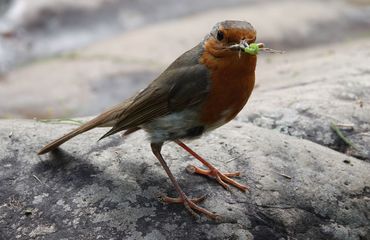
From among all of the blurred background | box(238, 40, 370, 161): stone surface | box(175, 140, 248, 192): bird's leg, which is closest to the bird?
box(175, 140, 248, 192): bird's leg

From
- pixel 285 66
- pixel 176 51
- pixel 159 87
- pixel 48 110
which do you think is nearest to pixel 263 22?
pixel 176 51

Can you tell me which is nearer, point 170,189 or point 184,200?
point 184,200

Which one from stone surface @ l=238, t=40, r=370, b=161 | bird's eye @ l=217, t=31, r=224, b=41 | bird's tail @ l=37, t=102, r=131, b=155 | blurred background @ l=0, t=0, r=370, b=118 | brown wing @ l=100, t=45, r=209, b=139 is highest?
bird's eye @ l=217, t=31, r=224, b=41

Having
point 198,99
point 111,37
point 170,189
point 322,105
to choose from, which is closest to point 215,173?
Result: point 170,189

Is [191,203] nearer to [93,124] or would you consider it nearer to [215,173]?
[215,173]

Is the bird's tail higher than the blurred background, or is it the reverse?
the bird's tail

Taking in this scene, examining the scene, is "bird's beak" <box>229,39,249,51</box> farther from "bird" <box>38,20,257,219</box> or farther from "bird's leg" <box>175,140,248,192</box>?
"bird's leg" <box>175,140,248,192</box>

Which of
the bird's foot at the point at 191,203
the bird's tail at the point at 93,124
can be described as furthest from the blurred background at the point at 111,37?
the bird's foot at the point at 191,203

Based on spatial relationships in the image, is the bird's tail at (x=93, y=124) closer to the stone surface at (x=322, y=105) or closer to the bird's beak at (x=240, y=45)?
the bird's beak at (x=240, y=45)
